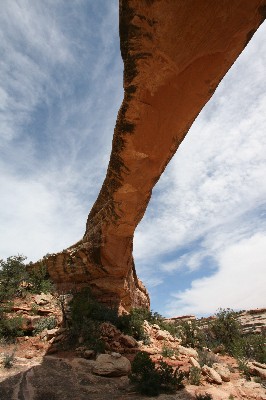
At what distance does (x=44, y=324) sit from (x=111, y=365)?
378 centimetres

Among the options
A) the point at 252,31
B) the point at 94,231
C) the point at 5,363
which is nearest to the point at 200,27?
the point at 252,31

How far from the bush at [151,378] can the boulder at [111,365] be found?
1.21 feet

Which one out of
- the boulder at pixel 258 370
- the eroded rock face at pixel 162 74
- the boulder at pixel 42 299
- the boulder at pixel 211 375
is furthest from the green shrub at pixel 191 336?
the boulder at pixel 42 299

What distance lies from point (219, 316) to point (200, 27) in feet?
50.5

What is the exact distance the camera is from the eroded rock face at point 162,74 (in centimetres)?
500

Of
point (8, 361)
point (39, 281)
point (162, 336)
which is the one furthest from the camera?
point (39, 281)

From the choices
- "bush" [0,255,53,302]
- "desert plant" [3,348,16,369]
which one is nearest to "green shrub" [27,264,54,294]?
"bush" [0,255,53,302]

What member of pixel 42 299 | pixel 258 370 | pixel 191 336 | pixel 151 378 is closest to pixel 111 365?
pixel 151 378

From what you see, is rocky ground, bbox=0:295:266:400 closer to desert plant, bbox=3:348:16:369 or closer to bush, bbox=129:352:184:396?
desert plant, bbox=3:348:16:369

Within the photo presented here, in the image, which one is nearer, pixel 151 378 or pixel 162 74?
pixel 162 74

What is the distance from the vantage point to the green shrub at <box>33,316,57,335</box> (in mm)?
10170

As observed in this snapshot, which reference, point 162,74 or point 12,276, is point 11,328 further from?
point 162,74

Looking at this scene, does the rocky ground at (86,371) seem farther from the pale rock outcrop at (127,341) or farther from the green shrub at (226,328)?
the green shrub at (226,328)

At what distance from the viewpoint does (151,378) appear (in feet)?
23.2
